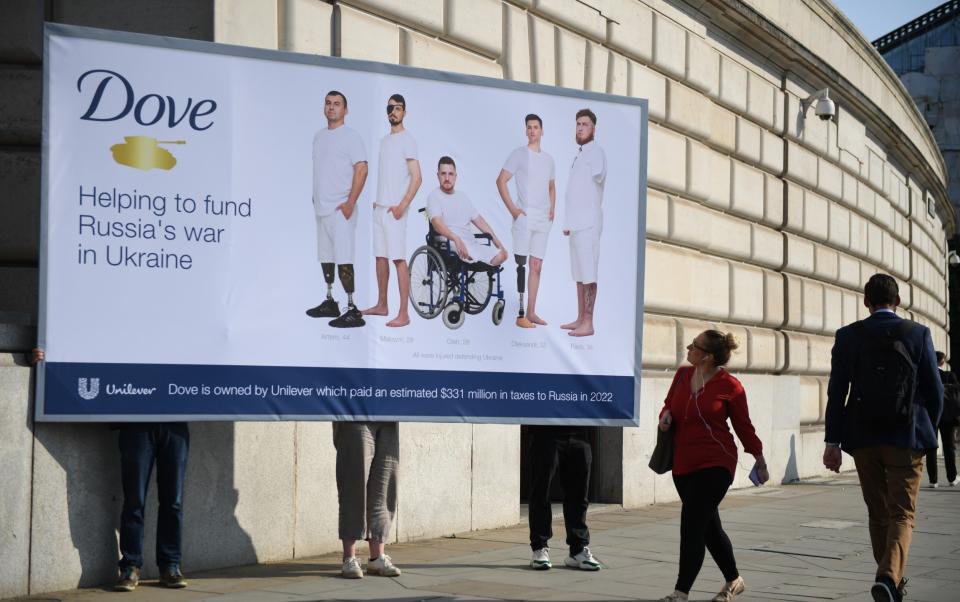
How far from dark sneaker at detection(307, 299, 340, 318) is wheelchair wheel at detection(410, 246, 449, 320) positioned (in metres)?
0.47

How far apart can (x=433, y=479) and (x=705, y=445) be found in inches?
125

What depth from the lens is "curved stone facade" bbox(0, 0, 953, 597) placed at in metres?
7.22

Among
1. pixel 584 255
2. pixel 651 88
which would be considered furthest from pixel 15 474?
pixel 651 88

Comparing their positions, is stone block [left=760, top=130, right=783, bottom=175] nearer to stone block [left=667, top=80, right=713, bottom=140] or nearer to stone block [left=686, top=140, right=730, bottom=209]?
stone block [left=686, top=140, right=730, bottom=209]

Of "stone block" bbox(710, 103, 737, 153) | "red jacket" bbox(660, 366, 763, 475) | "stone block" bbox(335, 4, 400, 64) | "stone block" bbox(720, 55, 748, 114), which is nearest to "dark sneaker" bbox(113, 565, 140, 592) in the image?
"red jacket" bbox(660, 366, 763, 475)

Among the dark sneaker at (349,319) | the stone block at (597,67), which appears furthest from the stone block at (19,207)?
the stone block at (597,67)

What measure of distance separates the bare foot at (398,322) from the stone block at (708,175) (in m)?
6.33

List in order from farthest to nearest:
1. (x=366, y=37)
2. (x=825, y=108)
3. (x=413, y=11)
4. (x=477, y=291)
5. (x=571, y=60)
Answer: (x=825, y=108) → (x=571, y=60) → (x=413, y=11) → (x=366, y=37) → (x=477, y=291)

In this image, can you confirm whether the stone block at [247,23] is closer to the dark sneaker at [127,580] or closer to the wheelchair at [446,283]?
the wheelchair at [446,283]

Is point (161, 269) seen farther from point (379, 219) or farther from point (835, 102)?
point (835, 102)

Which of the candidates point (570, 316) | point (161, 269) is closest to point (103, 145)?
point (161, 269)

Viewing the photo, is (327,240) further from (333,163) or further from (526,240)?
(526,240)

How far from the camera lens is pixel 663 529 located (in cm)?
1048

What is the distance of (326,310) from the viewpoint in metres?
7.50
